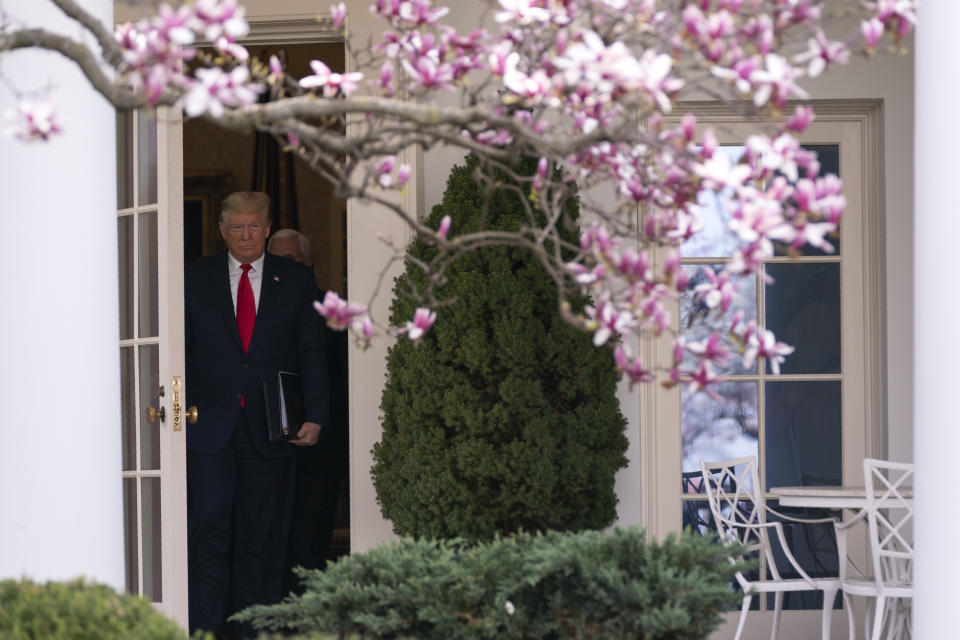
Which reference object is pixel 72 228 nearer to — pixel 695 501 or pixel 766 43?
pixel 766 43

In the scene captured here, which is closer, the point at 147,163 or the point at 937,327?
the point at 937,327

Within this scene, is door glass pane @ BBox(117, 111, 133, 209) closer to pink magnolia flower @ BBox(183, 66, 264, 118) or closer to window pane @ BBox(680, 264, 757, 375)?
window pane @ BBox(680, 264, 757, 375)

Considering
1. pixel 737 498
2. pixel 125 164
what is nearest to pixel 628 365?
pixel 737 498

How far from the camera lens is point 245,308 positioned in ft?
19.0

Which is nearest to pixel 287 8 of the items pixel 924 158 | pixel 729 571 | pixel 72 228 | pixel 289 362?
pixel 289 362

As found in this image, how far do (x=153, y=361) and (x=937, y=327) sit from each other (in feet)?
11.0

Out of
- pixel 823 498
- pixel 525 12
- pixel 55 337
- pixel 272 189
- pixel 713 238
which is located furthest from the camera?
pixel 272 189

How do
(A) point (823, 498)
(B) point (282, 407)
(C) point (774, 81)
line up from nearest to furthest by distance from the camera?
(C) point (774, 81)
(A) point (823, 498)
(B) point (282, 407)

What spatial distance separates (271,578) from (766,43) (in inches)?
168

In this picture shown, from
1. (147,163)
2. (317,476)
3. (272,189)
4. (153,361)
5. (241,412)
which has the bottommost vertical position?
(317,476)

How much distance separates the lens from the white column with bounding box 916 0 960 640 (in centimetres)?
324

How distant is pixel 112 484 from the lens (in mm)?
3754

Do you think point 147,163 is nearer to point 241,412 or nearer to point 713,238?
point 241,412

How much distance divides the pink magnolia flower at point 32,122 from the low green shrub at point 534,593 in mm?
1351
